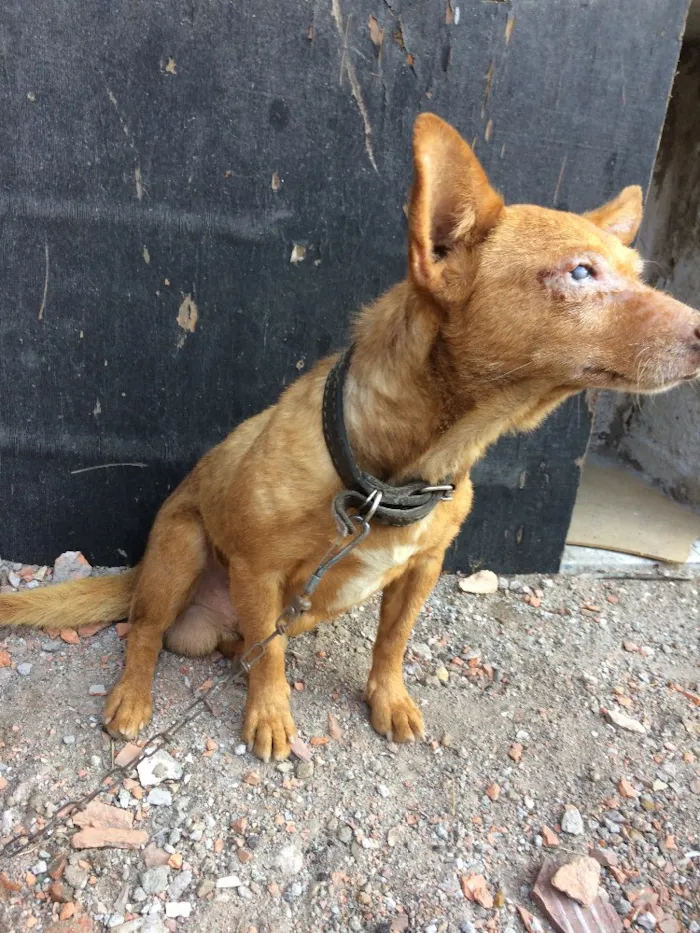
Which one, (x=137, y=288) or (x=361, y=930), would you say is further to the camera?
(x=137, y=288)

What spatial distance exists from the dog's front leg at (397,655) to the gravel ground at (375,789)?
0.26ft

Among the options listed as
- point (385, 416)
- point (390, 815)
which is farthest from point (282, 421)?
point (390, 815)

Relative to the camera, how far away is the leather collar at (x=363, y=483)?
6.53 ft

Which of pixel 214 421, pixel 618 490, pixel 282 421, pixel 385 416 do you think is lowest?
pixel 618 490

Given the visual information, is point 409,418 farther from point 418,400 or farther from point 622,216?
point 622,216

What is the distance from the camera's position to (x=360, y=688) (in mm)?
2820

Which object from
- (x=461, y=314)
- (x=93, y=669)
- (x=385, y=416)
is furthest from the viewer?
(x=93, y=669)

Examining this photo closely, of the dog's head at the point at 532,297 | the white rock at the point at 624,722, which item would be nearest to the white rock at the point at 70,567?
the dog's head at the point at 532,297

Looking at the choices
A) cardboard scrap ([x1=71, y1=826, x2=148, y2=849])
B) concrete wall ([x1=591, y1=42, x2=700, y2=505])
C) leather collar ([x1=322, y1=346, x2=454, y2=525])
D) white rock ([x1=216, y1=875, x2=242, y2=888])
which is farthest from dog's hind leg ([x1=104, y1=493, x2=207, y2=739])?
concrete wall ([x1=591, y1=42, x2=700, y2=505])

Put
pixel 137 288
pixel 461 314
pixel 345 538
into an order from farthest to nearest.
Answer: pixel 137 288 < pixel 345 538 < pixel 461 314

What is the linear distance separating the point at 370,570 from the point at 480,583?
155 centimetres

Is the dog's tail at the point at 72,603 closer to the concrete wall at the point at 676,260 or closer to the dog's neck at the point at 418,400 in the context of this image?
the dog's neck at the point at 418,400

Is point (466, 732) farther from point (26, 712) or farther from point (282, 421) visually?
point (26, 712)

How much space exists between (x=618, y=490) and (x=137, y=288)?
3743 millimetres
